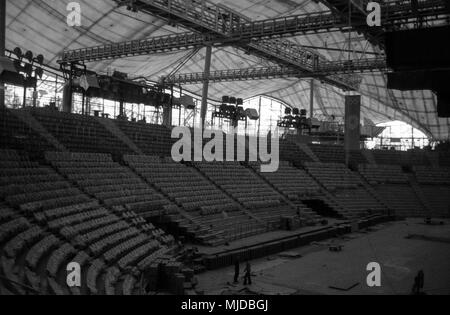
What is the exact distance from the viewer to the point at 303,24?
2584 cm

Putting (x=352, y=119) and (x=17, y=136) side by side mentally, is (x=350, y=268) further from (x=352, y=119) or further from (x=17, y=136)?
(x=352, y=119)

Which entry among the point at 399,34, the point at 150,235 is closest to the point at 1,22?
the point at 150,235

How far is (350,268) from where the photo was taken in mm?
18500

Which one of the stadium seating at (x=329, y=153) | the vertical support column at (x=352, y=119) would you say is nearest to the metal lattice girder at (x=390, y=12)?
the vertical support column at (x=352, y=119)

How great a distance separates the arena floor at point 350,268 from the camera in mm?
15477

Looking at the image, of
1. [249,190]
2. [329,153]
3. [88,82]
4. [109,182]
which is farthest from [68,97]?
[329,153]

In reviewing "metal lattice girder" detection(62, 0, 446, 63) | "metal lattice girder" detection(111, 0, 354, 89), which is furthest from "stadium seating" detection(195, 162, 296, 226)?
"metal lattice girder" detection(111, 0, 354, 89)

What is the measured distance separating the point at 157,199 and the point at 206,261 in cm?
506

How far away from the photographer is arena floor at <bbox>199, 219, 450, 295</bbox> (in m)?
15.5

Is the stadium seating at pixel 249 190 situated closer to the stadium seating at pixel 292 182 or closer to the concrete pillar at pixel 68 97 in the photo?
the stadium seating at pixel 292 182

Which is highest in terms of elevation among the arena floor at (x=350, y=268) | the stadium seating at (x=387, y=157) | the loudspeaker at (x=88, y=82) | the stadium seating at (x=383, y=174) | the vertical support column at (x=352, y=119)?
the loudspeaker at (x=88, y=82)

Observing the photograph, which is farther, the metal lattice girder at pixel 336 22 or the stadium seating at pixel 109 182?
the metal lattice girder at pixel 336 22

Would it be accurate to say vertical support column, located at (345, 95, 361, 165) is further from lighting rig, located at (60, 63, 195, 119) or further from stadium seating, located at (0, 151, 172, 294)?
stadium seating, located at (0, 151, 172, 294)

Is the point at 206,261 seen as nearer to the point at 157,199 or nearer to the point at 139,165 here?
the point at 157,199
